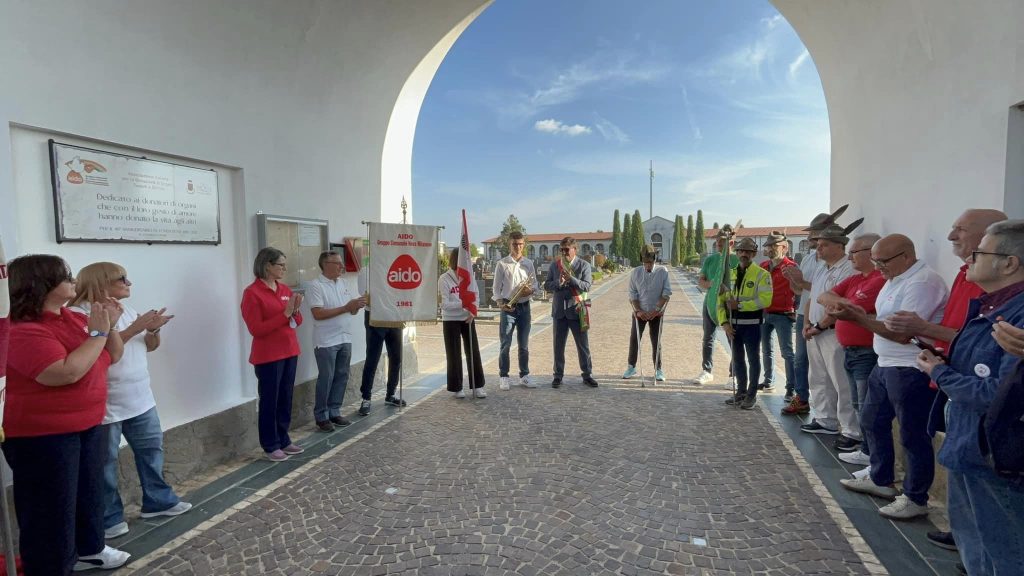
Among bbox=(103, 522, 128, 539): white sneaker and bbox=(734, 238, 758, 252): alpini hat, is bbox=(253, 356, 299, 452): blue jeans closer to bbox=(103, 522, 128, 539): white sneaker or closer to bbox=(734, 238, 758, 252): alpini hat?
bbox=(103, 522, 128, 539): white sneaker

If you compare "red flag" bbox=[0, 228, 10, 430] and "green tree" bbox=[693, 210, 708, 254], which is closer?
"red flag" bbox=[0, 228, 10, 430]

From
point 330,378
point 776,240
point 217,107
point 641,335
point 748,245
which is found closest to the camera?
point 217,107

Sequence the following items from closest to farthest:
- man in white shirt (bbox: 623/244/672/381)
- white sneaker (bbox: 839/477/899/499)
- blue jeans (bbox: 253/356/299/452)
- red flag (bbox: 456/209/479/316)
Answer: white sneaker (bbox: 839/477/899/499)
blue jeans (bbox: 253/356/299/452)
red flag (bbox: 456/209/479/316)
man in white shirt (bbox: 623/244/672/381)

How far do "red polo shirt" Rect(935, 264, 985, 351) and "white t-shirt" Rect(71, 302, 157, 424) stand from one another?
16.1 ft

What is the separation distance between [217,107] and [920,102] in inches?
232

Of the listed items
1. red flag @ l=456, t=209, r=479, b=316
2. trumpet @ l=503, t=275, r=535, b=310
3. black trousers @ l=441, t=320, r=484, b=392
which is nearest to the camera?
red flag @ l=456, t=209, r=479, b=316

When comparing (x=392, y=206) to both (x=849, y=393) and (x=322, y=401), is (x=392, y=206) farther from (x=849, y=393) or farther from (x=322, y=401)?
(x=849, y=393)

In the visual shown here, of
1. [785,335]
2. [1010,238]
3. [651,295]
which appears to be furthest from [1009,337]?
[651,295]

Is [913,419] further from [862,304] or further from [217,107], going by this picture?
[217,107]

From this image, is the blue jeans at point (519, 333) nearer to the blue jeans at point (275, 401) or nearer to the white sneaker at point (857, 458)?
the blue jeans at point (275, 401)

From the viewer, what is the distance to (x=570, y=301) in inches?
272

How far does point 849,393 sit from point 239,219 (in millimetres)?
5861

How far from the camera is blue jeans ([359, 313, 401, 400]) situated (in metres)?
5.80

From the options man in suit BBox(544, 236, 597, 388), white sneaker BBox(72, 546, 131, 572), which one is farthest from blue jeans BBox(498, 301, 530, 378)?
white sneaker BBox(72, 546, 131, 572)
